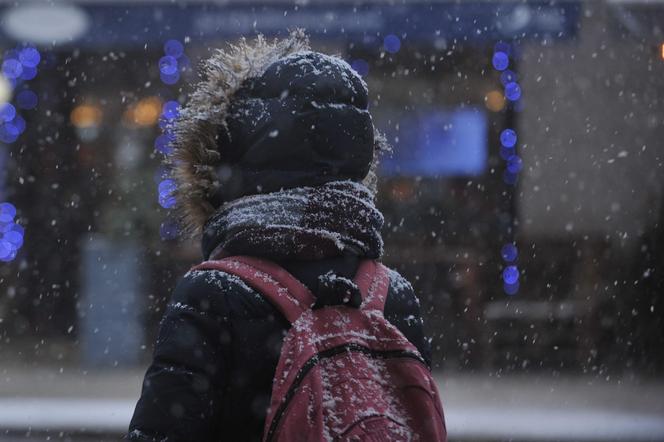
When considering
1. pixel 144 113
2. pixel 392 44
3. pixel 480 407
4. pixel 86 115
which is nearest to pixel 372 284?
pixel 480 407

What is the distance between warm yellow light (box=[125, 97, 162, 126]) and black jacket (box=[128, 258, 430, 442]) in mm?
7706

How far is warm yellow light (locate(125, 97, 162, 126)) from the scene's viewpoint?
905cm

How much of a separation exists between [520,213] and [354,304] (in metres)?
7.33

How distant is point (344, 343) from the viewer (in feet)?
5.07

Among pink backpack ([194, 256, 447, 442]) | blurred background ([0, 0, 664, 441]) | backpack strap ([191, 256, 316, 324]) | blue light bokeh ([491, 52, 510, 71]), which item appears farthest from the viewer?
blue light bokeh ([491, 52, 510, 71])

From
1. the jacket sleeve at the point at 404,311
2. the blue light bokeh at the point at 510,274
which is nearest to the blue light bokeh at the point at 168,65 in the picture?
the blue light bokeh at the point at 510,274

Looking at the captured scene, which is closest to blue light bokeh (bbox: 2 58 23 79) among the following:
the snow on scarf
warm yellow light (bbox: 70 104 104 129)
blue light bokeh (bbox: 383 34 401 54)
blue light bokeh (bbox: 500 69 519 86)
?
warm yellow light (bbox: 70 104 104 129)

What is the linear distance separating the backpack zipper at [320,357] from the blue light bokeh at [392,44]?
6.25m

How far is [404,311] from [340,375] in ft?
1.07

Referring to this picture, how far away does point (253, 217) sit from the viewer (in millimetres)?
1628

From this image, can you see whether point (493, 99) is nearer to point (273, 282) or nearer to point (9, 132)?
point (9, 132)

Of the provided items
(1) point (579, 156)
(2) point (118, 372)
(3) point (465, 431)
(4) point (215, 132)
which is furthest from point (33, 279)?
(4) point (215, 132)

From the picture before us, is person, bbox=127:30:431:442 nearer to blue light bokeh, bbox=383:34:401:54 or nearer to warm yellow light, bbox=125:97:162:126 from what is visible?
blue light bokeh, bbox=383:34:401:54

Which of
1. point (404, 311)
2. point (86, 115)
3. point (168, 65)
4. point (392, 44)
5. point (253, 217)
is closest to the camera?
point (253, 217)
